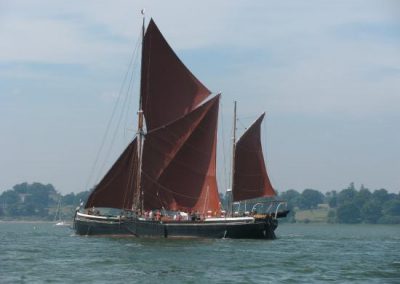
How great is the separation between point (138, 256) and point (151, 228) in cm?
1931

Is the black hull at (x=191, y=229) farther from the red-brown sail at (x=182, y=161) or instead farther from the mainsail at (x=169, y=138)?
the mainsail at (x=169, y=138)

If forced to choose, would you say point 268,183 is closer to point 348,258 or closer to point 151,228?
point 151,228

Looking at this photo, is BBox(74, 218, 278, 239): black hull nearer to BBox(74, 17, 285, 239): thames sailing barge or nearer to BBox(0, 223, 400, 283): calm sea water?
BBox(74, 17, 285, 239): thames sailing barge

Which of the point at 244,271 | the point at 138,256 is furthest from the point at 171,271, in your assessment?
the point at 138,256

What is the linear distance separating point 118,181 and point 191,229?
7.56 meters

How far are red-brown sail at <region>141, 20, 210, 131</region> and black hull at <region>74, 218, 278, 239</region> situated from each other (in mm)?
8752

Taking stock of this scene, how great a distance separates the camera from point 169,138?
282 feet

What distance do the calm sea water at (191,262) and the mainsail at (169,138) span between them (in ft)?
17.6

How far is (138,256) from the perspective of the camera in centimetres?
6600

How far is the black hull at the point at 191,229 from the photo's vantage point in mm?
84438

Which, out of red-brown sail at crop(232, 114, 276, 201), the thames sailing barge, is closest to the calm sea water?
the thames sailing barge

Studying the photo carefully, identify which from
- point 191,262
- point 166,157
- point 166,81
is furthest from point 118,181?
point 191,262

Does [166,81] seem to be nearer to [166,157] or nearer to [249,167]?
[166,157]

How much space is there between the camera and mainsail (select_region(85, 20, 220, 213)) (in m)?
85.9
